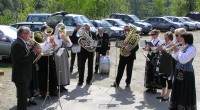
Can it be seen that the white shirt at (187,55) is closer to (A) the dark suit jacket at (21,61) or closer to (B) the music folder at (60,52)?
(A) the dark suit jacket at (21,61)

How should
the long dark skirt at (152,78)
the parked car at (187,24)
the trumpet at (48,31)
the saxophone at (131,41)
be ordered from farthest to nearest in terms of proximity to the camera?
the parked car at (187,24) → the saxophone at (131,41) → the long dark skirt at (152,78) → the trumpet at (48,31)

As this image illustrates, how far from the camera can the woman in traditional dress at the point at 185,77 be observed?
7371mm

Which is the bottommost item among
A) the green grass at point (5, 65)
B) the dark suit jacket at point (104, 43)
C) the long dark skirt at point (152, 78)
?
the green grass at point (5, 65)

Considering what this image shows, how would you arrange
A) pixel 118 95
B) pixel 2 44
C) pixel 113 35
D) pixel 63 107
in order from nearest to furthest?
pixel 63 107 < pixel 118 95 < pixel 2 44 < pixel 113 35

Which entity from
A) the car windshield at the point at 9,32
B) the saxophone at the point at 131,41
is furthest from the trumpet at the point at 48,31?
the car windshield at the point at 9,32

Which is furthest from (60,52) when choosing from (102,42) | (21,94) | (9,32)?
(9,32)

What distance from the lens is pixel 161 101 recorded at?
9.53 meters

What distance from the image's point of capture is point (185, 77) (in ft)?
24.5

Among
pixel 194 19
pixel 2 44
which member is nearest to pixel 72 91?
pixel 2 44

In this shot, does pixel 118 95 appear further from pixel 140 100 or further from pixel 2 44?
pixel 2 44

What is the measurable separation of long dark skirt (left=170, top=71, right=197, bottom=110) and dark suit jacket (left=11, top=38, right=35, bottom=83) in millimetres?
2967

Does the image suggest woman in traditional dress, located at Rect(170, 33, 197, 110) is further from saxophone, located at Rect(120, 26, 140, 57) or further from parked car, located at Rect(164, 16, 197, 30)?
parked car, located at Rect(164, 16, 197, 30)

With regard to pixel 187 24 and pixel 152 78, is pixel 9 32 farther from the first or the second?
pixel 187 24

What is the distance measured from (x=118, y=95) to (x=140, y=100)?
741mm
